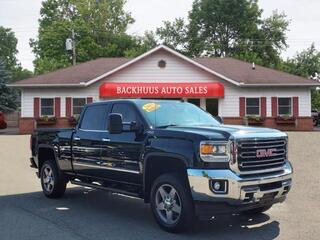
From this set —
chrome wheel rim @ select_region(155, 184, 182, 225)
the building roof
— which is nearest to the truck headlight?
chrome wheel rim @ select_region(155, 184, 182, 225)

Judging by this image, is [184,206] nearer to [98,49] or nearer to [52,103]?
[52,103]

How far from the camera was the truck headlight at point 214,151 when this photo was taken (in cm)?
620

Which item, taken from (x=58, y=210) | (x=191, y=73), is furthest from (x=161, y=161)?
(x=191, y=73)

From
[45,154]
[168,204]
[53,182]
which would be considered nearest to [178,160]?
[168,204]

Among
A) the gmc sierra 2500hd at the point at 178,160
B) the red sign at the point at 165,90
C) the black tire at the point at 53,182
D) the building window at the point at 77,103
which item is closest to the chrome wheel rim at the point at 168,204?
the gmc sierra 2500hd at the point at 178,160

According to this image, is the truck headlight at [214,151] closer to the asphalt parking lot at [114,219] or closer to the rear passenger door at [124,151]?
the asphalt parking lot at [114,219]

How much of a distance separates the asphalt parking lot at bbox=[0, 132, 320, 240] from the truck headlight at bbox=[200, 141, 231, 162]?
1.08 metres

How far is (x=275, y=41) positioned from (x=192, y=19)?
1108cm

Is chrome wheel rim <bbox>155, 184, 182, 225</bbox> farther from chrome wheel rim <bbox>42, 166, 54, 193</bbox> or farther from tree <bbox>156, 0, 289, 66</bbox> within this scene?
tree <bbox>156, 0, 289, 66</bbox>

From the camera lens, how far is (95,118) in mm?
8523

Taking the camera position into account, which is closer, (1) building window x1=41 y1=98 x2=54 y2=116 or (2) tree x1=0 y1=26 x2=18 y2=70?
(1) building window x1=41 y1=98 x2=54 y2=116

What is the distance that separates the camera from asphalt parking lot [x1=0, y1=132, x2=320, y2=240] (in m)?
6.54

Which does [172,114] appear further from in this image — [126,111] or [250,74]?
[250,74]

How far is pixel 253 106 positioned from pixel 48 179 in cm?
2379
